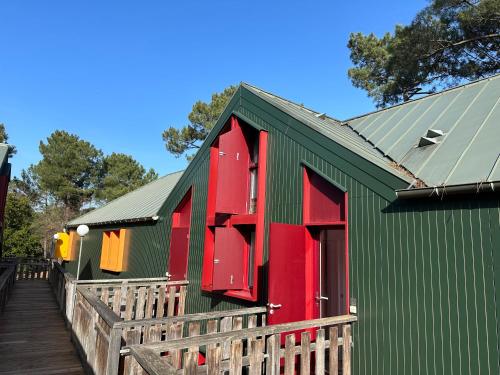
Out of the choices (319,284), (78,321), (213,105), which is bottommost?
(78,321)

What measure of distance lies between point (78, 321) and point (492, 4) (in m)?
16.3

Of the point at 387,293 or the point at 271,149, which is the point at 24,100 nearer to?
the point at 271,149

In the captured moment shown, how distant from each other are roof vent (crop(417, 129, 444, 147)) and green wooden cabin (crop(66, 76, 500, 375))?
2 cm

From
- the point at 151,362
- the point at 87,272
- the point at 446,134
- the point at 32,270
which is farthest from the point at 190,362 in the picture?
the point at 32,270

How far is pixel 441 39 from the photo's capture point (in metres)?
14.2

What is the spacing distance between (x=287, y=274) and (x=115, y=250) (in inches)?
393

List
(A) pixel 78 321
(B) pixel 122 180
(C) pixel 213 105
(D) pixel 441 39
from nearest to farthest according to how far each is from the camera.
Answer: (A) pixel 78 321
(D) pixel 441 39
(C) pixel 213 105
(B) pixel 122 180

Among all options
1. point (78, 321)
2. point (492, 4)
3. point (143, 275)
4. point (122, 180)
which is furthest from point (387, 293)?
point (122, 180)

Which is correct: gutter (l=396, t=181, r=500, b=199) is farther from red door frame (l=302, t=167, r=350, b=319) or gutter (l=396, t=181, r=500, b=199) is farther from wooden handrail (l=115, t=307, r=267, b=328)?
wooden handrail (l=115, t=307, r=267, b=328)

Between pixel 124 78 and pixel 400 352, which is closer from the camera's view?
pixel 400 352

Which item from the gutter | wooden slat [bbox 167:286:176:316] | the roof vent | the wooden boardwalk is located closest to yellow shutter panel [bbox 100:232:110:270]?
the wooden boardwalk

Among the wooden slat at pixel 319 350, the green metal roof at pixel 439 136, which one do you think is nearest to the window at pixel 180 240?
the green metal roof at pixel 439 136

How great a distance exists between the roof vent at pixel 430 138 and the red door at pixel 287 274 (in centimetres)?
230

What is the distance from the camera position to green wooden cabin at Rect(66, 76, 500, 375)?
3.57 m
